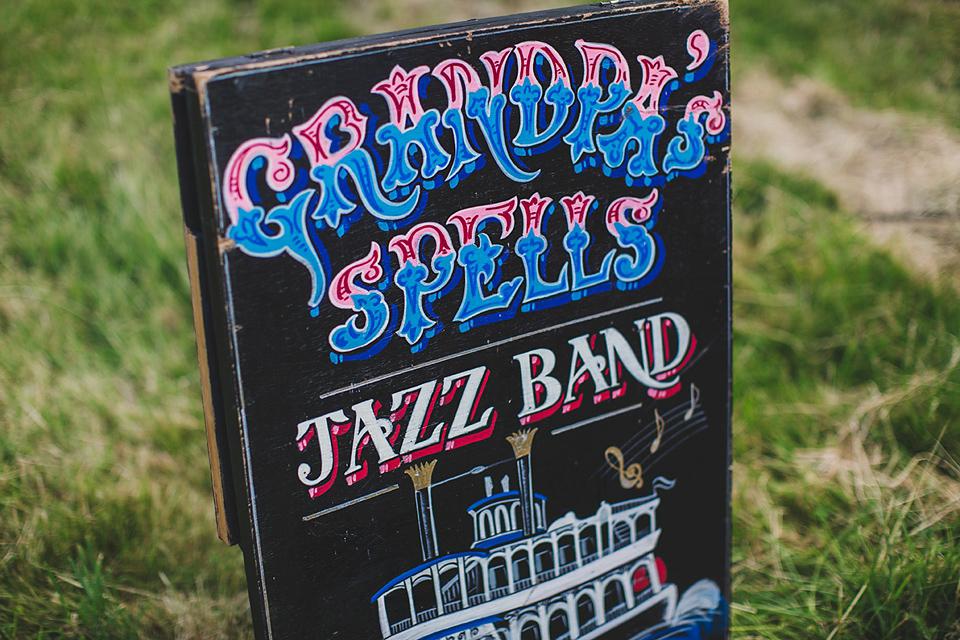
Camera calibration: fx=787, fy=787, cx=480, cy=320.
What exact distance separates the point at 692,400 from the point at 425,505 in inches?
23.8

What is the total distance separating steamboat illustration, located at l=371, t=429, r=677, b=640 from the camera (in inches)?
56.3

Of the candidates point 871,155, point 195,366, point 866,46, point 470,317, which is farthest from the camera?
point 866,46

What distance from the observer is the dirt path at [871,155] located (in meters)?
2.77

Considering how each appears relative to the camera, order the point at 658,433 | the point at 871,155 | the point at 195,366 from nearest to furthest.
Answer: the point at 658,433
the point at 195,366
the point at 871,155

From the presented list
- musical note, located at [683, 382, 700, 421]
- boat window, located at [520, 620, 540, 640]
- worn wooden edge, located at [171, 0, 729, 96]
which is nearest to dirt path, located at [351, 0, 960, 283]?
musical note, located at [683, 382, 700, 421]

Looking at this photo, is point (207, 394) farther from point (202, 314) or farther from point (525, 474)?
point (525, 474)

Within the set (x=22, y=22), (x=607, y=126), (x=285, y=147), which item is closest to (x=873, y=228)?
(x=607, y=126)

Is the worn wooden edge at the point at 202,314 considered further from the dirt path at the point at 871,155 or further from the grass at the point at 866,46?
the grass at the point at 866,46

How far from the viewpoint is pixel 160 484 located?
7.14 ft

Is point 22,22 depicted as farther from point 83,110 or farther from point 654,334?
point 654,334

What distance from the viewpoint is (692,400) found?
5.35 ft

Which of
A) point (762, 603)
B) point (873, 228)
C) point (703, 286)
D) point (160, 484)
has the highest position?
point (703, 286)

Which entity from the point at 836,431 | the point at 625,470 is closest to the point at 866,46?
the point at 836,431

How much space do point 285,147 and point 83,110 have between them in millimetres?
2489
